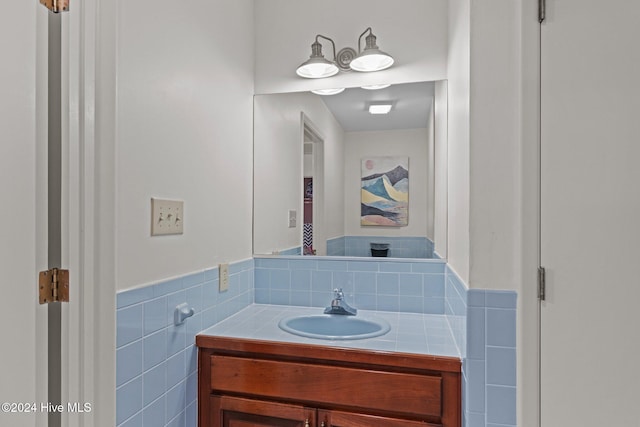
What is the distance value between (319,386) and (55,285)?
0.88m

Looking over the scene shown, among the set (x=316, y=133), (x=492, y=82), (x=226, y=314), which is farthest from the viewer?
(x=316, y=133)

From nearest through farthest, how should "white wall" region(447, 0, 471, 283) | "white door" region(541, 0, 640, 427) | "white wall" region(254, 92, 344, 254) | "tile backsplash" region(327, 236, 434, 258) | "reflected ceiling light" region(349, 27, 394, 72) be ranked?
"white door" region(541, 0, 640, 427), "white wall" region(447, 0, 471, 283), "reflected ceiling light" region(349, 27, 394, 72), "tile backsplash" region(327, 236, 434, 258), "white wall" region(254, 92, 344, 254)

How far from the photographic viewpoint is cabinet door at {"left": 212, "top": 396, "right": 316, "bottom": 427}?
1282 mm

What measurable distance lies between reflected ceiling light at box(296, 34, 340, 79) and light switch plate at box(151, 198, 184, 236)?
97cm

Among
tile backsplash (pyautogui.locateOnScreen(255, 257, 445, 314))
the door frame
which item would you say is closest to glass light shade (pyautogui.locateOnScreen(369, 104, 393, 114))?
tile backsplash (pyautogui.locateOnScreen(255, 257, 445, 314))

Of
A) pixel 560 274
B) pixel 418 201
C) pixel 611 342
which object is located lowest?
→ pixel 611 342

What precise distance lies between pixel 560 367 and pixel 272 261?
4.32ft

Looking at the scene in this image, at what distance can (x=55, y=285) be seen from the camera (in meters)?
0.96

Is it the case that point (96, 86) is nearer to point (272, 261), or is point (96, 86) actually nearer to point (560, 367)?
point (272, 261)

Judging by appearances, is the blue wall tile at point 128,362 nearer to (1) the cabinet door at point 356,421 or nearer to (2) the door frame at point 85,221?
(2) the door frame at point 85,221

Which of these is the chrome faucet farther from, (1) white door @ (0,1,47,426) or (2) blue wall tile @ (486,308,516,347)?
(1) white door @ (0,1,47,426)

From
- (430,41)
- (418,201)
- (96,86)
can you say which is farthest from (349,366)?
(430,41)

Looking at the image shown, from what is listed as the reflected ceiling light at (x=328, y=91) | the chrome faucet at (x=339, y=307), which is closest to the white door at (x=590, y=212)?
the chrome faucet at (x=339, y=307)

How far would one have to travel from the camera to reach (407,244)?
6.02ft
